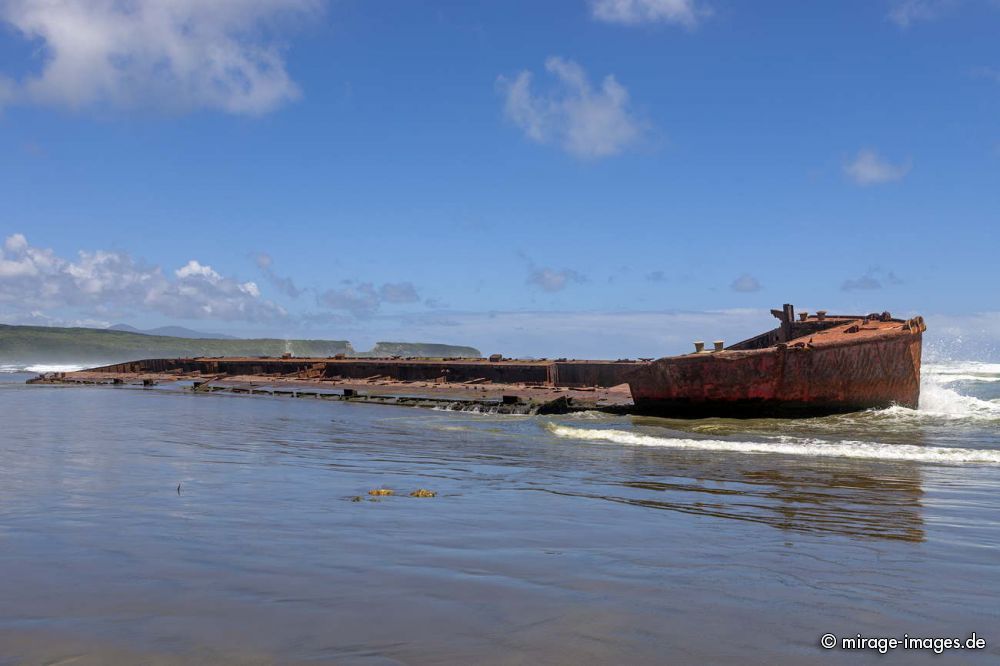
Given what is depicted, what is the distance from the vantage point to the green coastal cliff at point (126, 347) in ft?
372

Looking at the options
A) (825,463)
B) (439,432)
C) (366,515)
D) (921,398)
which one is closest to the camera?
(366,515)

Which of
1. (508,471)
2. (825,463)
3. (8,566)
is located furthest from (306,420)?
(8,566)

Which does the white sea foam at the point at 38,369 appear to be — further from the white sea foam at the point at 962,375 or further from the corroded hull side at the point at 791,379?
the white sea foam at the point at 962,375

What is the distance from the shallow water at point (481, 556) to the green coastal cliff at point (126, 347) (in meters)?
102

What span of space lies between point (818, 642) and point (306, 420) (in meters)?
14.7

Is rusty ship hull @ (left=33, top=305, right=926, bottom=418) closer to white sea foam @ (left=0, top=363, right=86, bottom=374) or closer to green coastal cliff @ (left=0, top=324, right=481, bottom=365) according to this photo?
white sea foam @ (left=0, top=363, right=86, bottom=374)

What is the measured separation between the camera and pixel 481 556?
4.57 metres

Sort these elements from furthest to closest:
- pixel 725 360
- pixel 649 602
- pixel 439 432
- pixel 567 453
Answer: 1. pixel 725 360
2. pixel 439 432
3. pixel 567 453
4. pixel 649 602

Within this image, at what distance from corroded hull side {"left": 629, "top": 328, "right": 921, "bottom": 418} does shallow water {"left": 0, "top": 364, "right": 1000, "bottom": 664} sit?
16.5 ft

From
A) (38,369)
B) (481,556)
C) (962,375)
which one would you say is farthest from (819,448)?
(38,369)

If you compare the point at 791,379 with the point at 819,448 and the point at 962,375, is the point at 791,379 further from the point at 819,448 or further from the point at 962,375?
the point at 962,375

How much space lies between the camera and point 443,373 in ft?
97.5

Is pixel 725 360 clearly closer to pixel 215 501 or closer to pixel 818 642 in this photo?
pixel 215 501

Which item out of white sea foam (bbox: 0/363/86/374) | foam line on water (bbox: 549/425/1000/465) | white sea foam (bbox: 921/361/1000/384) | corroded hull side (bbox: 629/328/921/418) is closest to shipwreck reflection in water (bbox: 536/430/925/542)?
foam line on water (bbox: 549/425/1000/465)
